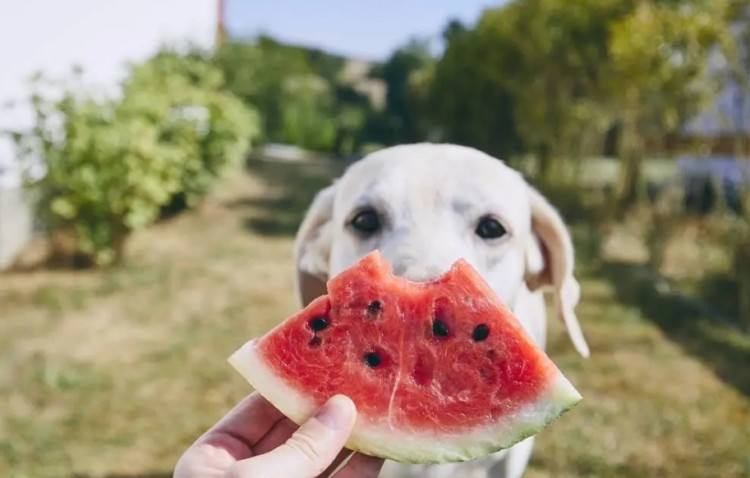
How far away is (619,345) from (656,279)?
2.72m

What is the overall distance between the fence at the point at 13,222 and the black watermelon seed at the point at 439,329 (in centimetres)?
788

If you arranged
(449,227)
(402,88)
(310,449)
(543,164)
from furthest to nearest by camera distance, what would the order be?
(402,88), (543,164), (449,227), (310,449)

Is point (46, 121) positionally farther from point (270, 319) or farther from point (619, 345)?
point (619, 345)

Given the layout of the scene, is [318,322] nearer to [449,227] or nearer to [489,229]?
[449,227]

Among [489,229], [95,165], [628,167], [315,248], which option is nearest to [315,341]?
[489,229]

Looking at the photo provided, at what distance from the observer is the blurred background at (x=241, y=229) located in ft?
18.6

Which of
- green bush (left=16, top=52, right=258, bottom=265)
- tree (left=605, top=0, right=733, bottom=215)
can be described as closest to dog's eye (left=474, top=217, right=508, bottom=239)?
tree (left=605, top=0, right=733, bottom=215)

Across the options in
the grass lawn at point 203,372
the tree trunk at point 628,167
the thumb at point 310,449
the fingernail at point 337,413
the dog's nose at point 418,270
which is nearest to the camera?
the thumb at point 310,449

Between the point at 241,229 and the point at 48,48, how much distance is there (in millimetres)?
4074

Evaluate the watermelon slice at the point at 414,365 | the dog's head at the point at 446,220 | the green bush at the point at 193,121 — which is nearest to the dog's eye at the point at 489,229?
the dog's head at the point at 446,220

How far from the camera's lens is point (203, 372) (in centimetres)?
650

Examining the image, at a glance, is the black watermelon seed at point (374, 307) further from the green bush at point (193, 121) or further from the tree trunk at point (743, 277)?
the green bush at point (193, 121)

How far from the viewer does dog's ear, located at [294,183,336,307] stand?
3355mm

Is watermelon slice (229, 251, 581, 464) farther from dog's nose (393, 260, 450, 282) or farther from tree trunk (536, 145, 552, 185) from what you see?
tree trunk (536, 145, 552, 185)
